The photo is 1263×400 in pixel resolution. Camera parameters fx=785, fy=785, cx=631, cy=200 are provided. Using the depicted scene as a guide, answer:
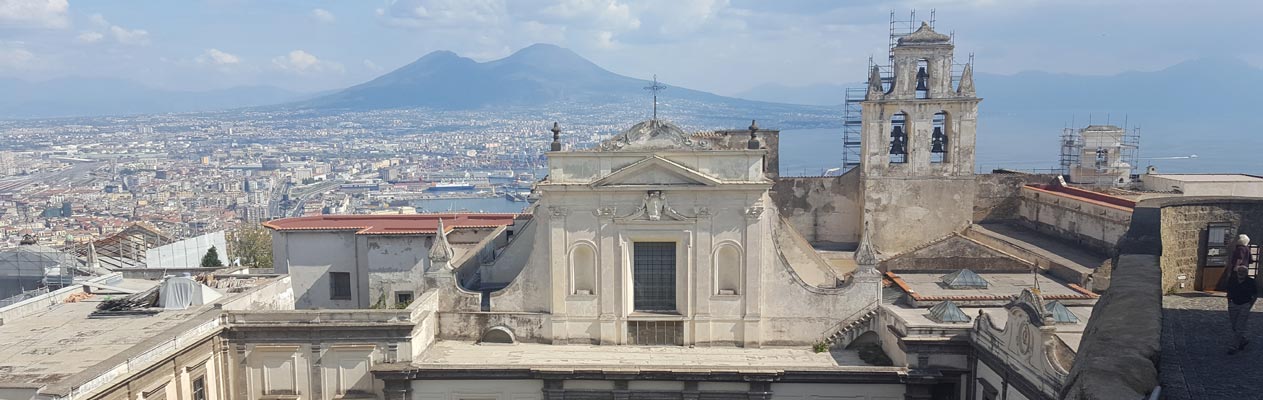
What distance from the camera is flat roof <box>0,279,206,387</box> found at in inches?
658

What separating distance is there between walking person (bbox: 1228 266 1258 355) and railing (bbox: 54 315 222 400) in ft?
59.5

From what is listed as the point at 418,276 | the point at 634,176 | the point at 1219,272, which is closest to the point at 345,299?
the point at 418,276

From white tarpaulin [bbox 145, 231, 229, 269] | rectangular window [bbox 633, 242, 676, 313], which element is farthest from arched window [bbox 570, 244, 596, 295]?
white tarpaulin [bbox 145, 231, 229, 269]

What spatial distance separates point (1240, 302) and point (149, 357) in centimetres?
1953

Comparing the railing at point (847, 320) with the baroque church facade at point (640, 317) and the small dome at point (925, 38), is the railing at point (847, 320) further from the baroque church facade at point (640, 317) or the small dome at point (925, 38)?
the small dome at point (925, 38)

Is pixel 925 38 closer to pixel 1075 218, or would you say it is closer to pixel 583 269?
pixel 1075 218

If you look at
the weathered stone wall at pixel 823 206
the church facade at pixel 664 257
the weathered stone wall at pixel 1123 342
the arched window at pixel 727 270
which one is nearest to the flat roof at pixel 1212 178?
the weathered stone wall at pixel 823 206

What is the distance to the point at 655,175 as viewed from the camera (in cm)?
2175

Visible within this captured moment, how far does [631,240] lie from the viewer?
22203 mm

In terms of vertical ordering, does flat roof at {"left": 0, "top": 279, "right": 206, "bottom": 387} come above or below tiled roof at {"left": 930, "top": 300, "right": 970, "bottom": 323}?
below

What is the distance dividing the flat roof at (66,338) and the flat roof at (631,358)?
22.5 ft

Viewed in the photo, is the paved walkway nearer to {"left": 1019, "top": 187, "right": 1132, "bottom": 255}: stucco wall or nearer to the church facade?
the church facade

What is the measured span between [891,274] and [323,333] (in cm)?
1682

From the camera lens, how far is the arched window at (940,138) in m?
27.7
